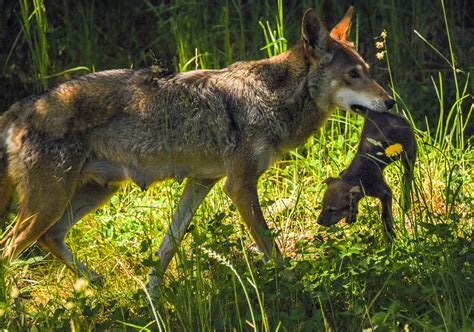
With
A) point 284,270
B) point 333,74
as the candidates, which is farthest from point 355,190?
point 333,74

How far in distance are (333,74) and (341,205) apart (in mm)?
1016

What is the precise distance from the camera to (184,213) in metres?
6.51

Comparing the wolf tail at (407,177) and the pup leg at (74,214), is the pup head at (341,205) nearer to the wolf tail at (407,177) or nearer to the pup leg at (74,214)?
the wolf tail at (407,177)

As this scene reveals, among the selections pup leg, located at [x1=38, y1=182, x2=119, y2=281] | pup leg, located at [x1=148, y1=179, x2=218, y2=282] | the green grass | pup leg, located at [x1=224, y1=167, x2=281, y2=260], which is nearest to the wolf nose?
the green grass

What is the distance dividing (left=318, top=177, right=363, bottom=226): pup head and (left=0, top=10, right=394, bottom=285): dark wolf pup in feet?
1.37

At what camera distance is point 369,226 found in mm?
5953

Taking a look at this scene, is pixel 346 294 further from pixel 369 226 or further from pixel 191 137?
pixel 191 137

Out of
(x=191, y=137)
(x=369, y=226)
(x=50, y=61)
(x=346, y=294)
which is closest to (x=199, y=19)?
(x=50, y=61)

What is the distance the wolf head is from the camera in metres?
6.41

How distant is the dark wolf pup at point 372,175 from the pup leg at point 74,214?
1.57 m

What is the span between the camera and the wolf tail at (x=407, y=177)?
5.80 m

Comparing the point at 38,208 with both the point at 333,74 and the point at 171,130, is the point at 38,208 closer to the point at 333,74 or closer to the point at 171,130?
the point at 171,130

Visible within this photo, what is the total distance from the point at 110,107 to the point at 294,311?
206 centimetres

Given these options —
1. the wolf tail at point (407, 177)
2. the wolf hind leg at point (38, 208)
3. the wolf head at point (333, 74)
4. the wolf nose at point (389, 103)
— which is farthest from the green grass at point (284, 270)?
the wolf head at point (333, 74)
